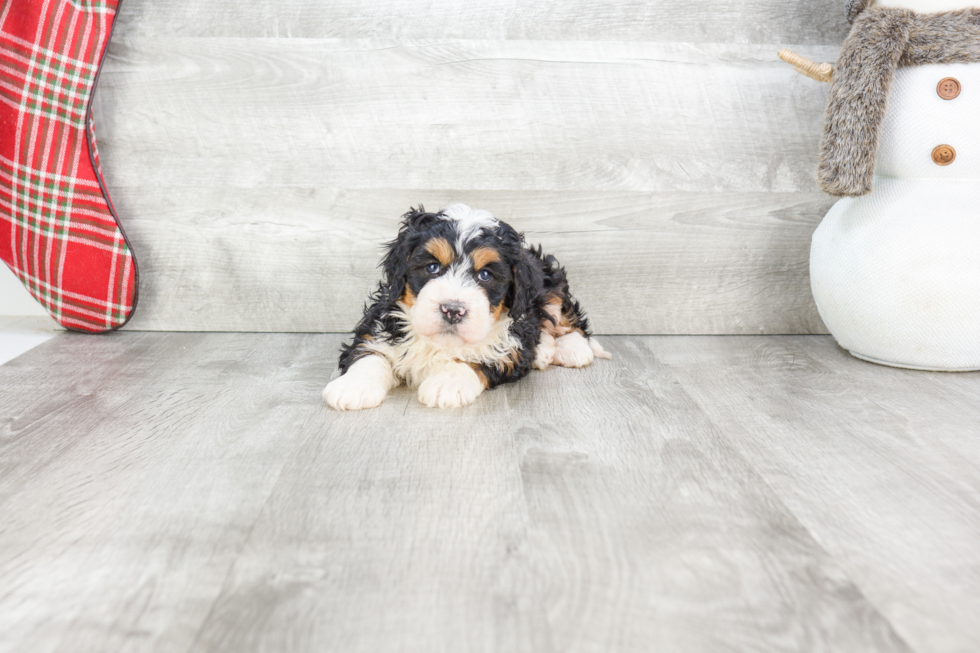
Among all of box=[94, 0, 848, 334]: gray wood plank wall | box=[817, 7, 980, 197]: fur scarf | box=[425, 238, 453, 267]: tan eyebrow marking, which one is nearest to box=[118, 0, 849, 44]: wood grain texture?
box=[94, 0, 848, 334]: gray wood plank wall

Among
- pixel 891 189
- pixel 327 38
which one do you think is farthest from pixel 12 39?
pixel 891 189

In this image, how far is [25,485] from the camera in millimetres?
1415

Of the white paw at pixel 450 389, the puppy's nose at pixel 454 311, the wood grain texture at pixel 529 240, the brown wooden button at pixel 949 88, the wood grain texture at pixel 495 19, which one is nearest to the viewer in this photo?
the puppy's nose at pixel 454 311

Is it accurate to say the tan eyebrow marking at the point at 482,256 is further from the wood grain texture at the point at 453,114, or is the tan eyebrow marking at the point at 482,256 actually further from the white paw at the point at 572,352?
the wood grain texture at the point at 453,114

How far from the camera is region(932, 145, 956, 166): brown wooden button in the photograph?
6.67 feet

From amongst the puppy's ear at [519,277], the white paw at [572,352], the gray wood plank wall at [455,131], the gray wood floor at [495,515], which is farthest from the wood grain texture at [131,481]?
the white paw at [572,352]

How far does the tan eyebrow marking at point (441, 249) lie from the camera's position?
1.87 metres

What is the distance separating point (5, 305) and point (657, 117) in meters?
2.48

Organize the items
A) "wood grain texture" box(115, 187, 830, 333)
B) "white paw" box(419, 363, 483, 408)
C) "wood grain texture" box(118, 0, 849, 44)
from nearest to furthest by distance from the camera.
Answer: "white paw" box(419, 363, 483, 408), "wood grain texture" box(118, 0, 849, 44), "wood grain texture" box(115, 187, 830, 333)

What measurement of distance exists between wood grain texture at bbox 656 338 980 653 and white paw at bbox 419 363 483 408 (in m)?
0.60

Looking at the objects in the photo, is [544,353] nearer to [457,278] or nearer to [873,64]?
[457,278]

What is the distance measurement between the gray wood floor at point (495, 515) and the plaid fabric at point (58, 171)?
42cm

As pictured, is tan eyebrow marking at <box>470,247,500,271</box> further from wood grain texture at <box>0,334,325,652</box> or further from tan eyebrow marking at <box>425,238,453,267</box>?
wood grain texture at <box>0,334,325,652</box>

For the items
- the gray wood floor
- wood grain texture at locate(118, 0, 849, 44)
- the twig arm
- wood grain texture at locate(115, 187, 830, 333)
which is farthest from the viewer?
wood grain texture at locate(115, 187, 830, 333)
